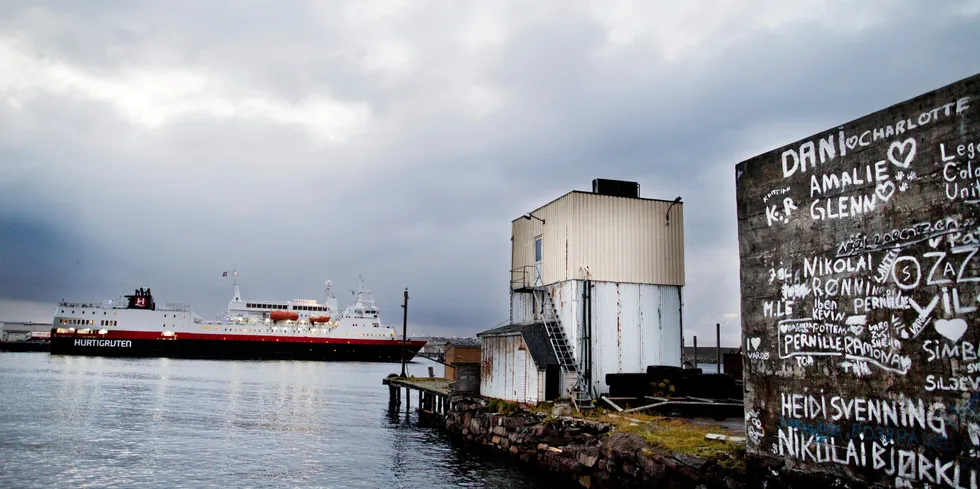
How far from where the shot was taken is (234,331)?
4296 inches

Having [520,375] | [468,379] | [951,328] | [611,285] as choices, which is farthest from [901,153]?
[468,379]

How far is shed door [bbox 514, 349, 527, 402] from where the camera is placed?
24859 millimetres

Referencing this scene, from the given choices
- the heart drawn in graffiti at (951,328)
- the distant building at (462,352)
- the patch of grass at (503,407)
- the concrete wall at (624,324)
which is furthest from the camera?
the distant building at (462,352)

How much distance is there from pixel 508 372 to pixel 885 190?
1766cm

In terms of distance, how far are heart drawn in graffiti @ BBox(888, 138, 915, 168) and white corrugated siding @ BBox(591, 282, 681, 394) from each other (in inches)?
568

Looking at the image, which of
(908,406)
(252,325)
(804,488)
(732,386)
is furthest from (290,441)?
(252,325)

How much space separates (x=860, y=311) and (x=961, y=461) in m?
2.84

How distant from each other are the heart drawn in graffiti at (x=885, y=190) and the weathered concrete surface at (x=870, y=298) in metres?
0.02

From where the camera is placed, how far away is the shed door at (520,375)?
81.6 ft

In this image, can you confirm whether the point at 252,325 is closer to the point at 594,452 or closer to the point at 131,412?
the point at 131,412

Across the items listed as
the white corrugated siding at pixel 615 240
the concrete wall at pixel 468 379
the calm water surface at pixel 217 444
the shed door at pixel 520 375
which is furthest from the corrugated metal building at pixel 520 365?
the calm water surface at pixel 217 444

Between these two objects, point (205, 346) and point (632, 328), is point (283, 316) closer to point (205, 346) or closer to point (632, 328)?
point (205, 346)

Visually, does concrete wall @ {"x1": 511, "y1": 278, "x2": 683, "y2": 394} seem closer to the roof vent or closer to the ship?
the roof vent

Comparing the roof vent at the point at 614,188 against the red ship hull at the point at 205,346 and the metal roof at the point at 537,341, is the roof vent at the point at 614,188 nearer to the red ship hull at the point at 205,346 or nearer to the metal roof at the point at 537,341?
the metal roof at the point at 537,341
